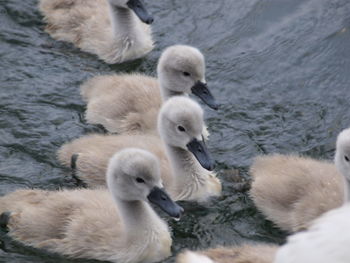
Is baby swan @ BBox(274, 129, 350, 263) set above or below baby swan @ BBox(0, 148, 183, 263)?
above

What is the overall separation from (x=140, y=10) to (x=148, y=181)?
274 centimetres

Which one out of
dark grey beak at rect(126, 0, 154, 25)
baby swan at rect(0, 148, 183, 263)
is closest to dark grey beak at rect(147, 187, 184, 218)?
baby swan at rect(0, 148, 183, 263)

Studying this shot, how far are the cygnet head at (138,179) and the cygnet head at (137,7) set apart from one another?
2507mm

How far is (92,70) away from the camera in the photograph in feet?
29.8

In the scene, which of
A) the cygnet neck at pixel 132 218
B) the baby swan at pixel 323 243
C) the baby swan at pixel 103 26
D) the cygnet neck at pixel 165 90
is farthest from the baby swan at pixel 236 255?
the baby swan at pixel 103 26

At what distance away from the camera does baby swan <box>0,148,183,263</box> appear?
21.7ft

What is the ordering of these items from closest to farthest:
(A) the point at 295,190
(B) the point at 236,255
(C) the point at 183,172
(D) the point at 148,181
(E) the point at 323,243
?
(E) the point at 323,243 < (B) the point at 236,255 < (D) the point at 148,181 < (A) the point at 295,190 < (C) the point at 183,172

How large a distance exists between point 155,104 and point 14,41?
1.92 m

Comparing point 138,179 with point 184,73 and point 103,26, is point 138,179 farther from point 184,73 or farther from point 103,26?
point 103,26

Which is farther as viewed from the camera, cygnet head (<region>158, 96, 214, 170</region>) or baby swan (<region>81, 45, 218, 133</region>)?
baby swan (<region>81, 45, 218, 133</region>)

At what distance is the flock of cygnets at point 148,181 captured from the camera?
21.8 ft

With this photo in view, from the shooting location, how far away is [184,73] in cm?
796

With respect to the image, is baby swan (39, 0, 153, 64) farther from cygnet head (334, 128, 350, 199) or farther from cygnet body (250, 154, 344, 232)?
cygnet head (334, 128, 350, 199)

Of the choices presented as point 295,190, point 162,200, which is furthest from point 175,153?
point 295,190
